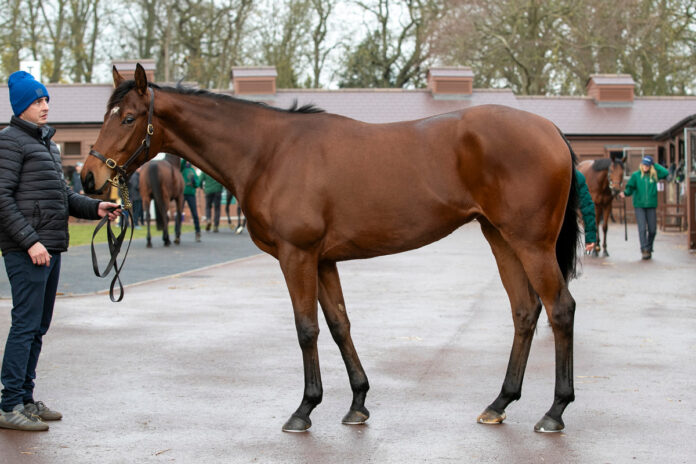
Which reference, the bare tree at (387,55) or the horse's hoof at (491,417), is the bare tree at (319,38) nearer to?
the bare tree at (387,55)

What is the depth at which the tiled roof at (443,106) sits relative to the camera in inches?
1548

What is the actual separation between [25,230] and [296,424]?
2.03 metres

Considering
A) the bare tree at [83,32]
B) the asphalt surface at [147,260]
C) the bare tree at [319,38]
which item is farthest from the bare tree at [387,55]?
the asphalt surface at [147,260]

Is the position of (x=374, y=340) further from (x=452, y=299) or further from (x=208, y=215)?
(x=208, y=215)

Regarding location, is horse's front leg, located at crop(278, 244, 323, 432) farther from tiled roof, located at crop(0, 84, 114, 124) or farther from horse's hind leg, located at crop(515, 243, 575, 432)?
tiled roof, located at crop(0, 84, 114, 124)

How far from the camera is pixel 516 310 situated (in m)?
5.70

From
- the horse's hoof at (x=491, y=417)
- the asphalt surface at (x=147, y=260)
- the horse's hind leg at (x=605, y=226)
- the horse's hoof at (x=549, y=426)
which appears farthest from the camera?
the horse's hind leg at (x=605, y=226)

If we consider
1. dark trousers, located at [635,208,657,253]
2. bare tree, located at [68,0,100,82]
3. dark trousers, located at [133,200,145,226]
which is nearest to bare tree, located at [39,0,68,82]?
bare tree, located at [68,0,100,82]

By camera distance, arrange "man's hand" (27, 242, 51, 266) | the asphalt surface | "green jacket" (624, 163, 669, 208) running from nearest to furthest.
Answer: "man's hand" (27, 242, 51, 266)
the asphalt surface
"green jacket" (624, 163, 669, 208)

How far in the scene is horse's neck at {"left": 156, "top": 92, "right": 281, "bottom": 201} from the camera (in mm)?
5551

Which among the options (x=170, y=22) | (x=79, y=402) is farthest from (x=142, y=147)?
(x=170, y=22)

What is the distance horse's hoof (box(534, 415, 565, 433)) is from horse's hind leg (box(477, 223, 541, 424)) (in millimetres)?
315

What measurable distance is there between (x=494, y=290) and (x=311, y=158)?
7.39 metres

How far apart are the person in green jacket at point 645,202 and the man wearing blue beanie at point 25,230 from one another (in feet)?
47.1
